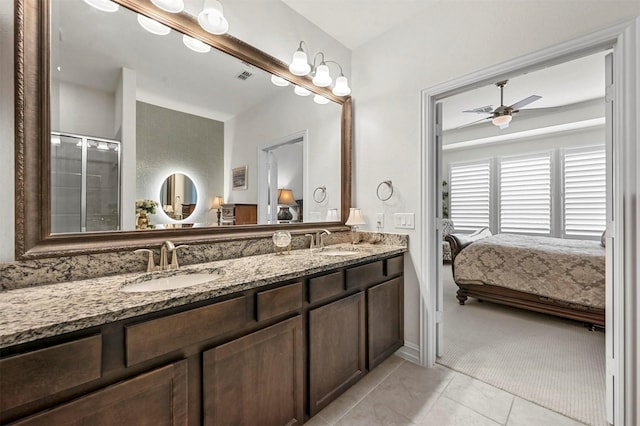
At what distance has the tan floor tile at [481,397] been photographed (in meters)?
1.64

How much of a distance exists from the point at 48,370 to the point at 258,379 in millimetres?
751

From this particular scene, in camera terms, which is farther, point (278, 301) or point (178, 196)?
point (178, 196)

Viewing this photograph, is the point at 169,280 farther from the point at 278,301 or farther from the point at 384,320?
the point at 384,320

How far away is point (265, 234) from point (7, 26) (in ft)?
5.00

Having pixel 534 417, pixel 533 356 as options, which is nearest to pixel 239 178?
pixel 534 417

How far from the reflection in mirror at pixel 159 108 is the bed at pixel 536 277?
2567 mm

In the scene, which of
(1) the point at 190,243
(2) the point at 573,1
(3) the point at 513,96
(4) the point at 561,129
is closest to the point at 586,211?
(4) the point at 561,129

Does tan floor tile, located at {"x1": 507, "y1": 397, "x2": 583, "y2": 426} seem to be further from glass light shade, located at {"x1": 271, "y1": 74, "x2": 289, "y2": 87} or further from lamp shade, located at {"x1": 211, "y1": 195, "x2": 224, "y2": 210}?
glass light shade, located at {"x1": 271, "y1": 74, "x2": 289, "y2": 87}

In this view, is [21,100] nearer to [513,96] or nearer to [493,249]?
[493,249]

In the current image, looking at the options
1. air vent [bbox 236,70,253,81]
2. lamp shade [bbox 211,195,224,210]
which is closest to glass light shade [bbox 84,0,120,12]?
air vent [bbox 236,70,253,81]

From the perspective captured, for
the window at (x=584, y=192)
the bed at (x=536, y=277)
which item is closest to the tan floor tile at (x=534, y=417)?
the bed at (x=536, y=277)

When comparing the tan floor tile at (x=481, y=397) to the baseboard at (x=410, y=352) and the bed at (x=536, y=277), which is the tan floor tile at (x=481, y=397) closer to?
the baseboard at (x=410, y=352)

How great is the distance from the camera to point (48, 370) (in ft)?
2.46

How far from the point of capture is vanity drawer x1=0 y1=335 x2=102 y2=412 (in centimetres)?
69
